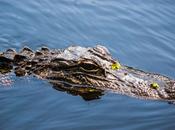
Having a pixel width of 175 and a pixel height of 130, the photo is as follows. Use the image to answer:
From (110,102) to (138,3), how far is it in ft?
34.2

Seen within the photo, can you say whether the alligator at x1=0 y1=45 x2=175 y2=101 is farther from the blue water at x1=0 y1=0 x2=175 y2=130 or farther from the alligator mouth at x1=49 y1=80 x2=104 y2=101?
the blue water at x1=0 y1=0 x2=175 y2=130

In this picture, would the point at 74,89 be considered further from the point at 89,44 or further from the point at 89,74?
the point at 89,44

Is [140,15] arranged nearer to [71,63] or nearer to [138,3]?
[138,3]

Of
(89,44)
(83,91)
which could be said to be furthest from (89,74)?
(89,44)

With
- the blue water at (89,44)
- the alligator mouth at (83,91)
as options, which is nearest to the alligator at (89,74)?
the alligator mouth at (83,91)

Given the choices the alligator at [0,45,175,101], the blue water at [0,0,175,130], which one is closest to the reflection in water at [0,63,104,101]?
the alligator at [0,45,175,101]

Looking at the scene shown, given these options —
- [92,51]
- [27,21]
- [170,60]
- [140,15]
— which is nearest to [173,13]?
[140,15]

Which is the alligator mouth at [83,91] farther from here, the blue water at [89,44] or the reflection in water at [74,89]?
the blue water at [89,44]

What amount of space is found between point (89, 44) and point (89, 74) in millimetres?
5413

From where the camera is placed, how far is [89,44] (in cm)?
1543

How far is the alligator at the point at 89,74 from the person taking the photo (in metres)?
9.84

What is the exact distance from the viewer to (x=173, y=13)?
18906mm

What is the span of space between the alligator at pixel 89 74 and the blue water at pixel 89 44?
0.55 ft

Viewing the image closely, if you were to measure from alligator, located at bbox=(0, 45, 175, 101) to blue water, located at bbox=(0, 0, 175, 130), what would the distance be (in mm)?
168
